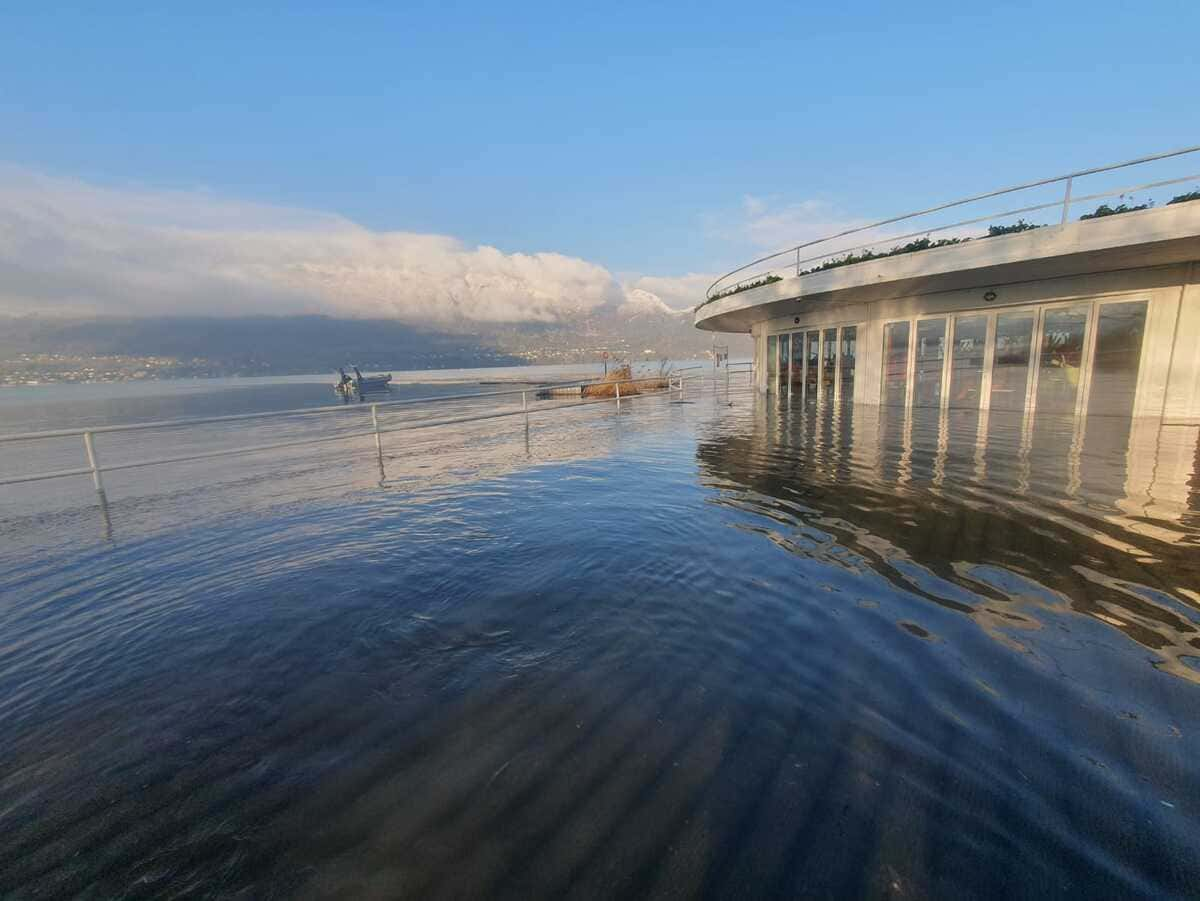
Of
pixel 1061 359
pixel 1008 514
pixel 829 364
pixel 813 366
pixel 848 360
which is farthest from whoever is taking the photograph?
pixel 813 366

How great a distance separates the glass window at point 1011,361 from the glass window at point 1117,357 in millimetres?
1283

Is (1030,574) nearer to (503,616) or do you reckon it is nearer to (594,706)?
(594,706)

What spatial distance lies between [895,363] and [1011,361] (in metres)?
2.86

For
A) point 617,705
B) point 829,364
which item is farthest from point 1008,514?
point 829,364

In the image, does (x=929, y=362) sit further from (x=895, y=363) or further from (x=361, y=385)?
(x=361, y=385)

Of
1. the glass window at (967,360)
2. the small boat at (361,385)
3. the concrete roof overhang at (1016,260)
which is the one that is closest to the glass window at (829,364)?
the concrete roof overhang at (1016,260)

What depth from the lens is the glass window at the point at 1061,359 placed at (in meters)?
11.9

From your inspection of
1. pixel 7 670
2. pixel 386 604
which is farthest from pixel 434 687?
→ pixel 7 670

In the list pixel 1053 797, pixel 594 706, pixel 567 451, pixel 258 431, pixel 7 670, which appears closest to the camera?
pixel 1053 797

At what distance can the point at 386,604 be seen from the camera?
3.60m

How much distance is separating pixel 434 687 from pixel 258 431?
24.8 meters

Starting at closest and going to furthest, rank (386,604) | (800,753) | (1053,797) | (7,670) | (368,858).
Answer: (368,858)
(1053,797)
(800,753)
(7,670)
(386,604)

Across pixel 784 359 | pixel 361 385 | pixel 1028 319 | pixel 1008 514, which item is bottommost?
pixel 1008 514

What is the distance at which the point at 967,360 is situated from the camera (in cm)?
1376
